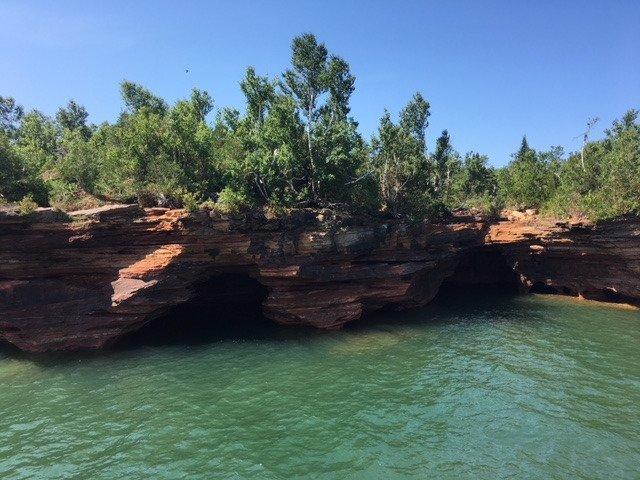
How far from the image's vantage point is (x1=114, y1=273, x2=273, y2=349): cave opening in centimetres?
2103

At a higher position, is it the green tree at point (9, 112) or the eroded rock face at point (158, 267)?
the green tree at point (9, 112)

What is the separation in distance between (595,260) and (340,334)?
732 inches

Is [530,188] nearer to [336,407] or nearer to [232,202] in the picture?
[232,202]

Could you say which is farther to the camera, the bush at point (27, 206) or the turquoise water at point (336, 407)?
the bush at point (27, 206)

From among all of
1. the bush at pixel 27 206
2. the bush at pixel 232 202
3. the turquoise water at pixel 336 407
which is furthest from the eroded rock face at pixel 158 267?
the turquoise water at pixel 336 407

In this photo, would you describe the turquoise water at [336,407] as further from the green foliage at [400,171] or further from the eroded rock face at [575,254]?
the green foliage at [400,171]

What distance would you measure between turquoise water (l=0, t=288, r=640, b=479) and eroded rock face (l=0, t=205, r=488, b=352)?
1523 millimetres

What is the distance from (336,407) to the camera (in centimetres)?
1391

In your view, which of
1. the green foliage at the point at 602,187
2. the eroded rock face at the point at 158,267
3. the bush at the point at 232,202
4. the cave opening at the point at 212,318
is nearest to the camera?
the eroded rock face at the point at 158,267

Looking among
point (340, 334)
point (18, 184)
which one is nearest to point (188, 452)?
point (340, 334)

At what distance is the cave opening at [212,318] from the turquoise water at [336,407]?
Answer: 88 centimetres

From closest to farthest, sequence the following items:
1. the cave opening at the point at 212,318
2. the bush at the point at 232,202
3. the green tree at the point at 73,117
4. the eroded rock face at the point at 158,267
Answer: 1. the eroded rock face at the point at 158,267
2. the bush at the point at 232,202
3. the cave opening at the point at 212,318
4. the green tree at the point at 73,117

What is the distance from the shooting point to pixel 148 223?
768 inches

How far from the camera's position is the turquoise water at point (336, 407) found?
11.1 metres
